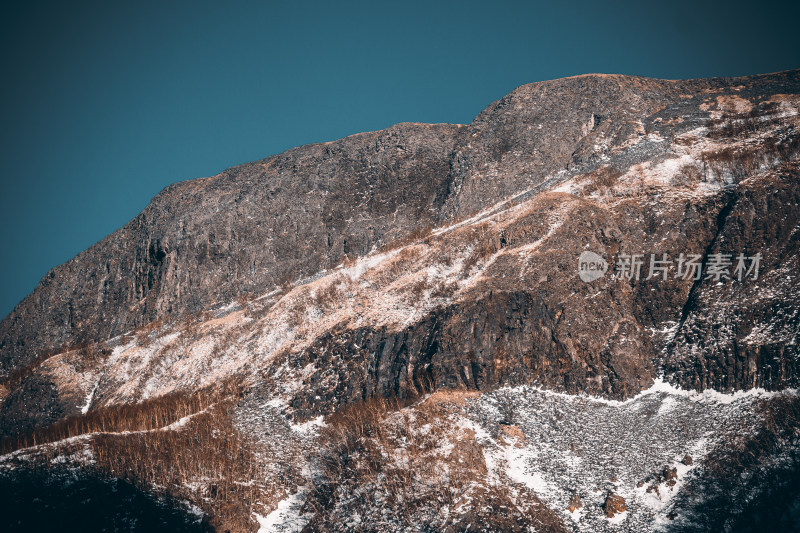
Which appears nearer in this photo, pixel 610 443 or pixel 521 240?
pixel 610 443

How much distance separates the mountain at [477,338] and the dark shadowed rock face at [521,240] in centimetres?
32

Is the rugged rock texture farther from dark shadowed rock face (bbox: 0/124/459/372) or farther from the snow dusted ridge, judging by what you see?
the snow dusted ridge

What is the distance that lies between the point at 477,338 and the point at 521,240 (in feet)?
49.8

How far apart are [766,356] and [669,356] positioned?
852 centimetres

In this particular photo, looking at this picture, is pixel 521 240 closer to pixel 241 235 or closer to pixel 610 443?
pixel 610 443

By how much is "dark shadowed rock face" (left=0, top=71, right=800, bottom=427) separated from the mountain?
32 centimetres

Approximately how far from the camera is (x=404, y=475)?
2100 inches

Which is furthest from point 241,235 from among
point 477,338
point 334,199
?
point 477,338

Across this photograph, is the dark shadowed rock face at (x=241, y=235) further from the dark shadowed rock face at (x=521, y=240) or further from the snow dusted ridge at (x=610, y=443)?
the snow dusted ridge at (x=610, y=443)

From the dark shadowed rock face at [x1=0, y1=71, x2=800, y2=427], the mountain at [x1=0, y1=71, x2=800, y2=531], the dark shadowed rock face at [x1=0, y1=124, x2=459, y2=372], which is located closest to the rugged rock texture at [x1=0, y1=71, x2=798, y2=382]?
the dark shadowed rock face at [x1=0, y1=124, x2=459, y2=372]

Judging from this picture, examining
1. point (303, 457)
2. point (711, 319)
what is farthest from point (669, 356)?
point (303, 457)

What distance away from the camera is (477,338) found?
218 ft

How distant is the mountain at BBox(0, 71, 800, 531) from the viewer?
52.6 meters

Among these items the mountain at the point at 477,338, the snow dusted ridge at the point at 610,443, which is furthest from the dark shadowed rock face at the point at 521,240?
the snow dusted ridge at the point at 610,443
